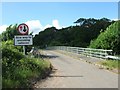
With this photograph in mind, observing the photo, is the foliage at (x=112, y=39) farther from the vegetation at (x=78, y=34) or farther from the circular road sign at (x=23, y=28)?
the vegetation at (x=78, y=34)

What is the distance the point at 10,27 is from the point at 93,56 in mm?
10514

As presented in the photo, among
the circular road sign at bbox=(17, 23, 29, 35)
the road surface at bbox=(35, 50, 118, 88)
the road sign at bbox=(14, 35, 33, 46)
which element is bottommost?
the road surface at bbox=(35, 50, 118, 88)

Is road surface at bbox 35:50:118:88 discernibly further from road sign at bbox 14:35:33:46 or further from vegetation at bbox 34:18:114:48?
vegetation at bbox 34:18:114:48

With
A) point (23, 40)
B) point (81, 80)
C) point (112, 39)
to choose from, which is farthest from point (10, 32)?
point (81, 80)

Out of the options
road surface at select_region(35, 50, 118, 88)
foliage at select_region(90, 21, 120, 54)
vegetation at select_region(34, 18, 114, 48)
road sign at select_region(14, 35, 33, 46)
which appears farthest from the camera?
vegetation at select_region(34, 18, 114, 48)

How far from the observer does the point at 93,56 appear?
3412 centimetres

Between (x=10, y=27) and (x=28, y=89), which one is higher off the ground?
(x=10, y=27)

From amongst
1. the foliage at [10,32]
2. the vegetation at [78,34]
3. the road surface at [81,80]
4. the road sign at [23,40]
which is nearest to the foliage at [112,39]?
the foliage at [10,32]

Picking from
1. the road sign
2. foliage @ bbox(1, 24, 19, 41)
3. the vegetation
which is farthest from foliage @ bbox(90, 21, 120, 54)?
the vegetation

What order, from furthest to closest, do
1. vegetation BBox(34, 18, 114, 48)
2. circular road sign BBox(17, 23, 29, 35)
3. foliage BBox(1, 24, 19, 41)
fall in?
1. vegetation BBox(34, 18, 114, 48)
2. foliage BBox(1, 24, 19, 41)
3. circular road sign BBox(17, 23, 29, 35)

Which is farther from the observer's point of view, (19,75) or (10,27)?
(10,27)

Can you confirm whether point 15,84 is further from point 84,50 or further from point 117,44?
point 84,50

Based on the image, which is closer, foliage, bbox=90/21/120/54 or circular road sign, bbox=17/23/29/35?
circular road sign, bbox=17/23/29/35

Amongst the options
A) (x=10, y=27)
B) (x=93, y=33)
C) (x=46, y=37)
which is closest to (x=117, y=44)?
(x=10, y=27)
